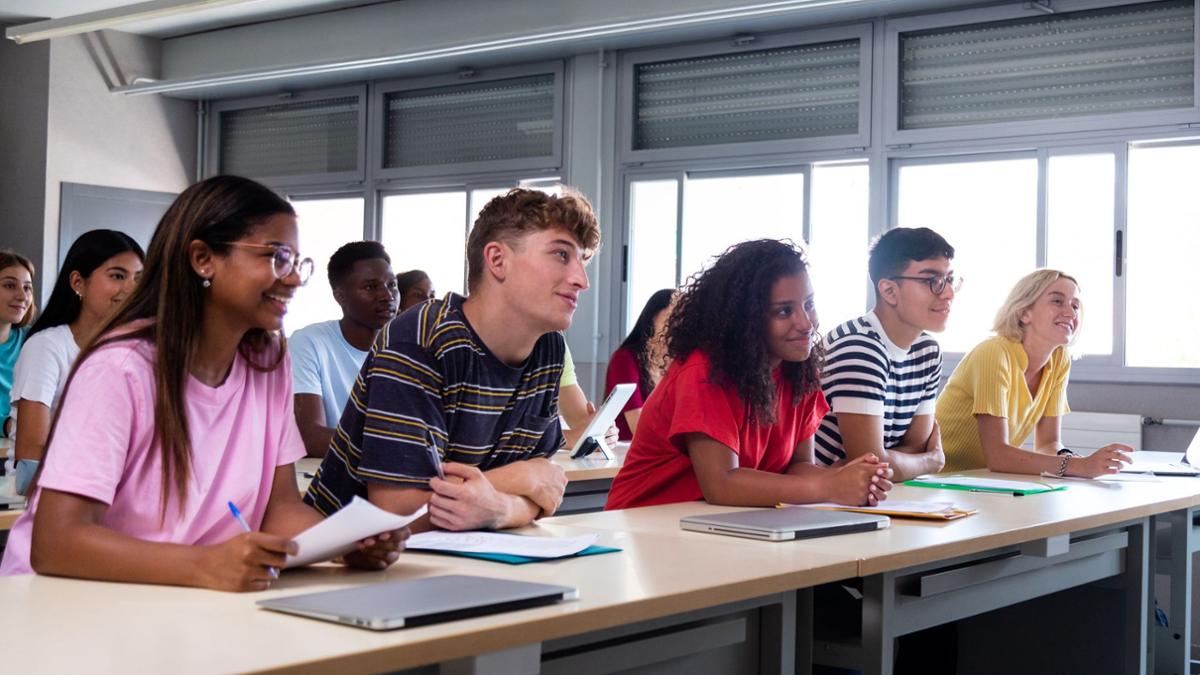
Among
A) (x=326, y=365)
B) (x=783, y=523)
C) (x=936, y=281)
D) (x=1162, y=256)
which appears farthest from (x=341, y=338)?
(x=1162, y=256)

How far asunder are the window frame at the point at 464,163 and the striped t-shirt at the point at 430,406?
5366 mm

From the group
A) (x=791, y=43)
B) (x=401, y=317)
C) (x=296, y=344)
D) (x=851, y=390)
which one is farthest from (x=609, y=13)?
(x=401, y=317)

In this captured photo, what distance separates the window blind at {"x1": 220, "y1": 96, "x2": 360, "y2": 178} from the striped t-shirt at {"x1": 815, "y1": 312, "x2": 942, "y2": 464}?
5.76m

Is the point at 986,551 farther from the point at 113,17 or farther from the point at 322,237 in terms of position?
the point at 322,237

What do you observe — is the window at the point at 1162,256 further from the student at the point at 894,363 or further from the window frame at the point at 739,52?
the student at the point at 894,363

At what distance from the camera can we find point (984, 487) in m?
3.03

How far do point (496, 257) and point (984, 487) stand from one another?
1462mm

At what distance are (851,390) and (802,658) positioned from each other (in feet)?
4.17

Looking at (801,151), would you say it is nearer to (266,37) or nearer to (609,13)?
(609,13)

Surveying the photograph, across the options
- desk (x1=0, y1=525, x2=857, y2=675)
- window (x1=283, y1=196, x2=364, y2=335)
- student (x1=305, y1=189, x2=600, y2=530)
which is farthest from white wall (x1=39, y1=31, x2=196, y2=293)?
desk (x1=0, y1=525, x2=857, y2=675)

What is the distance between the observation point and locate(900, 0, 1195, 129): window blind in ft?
18.4

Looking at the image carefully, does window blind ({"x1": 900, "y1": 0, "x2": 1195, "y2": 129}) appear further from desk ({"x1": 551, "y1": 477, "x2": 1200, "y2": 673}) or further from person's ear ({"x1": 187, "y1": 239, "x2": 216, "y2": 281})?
person's ear ({"x1": 187, "y1": 239, "x2": 216, "y2": 281})

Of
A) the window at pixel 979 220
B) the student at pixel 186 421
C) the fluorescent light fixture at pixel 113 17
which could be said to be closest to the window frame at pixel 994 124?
the window at pixel 979 220

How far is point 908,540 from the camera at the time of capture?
212cm
